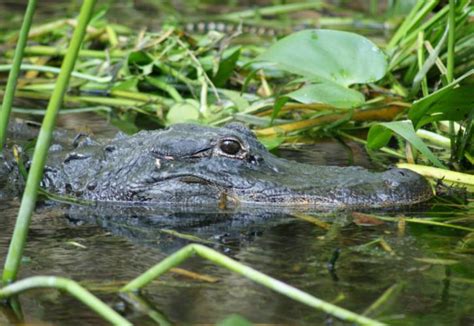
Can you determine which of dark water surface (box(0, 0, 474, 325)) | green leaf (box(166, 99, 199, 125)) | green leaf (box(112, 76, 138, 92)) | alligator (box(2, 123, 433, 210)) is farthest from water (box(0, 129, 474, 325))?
green leaf (box(112, 76, 138, 92))

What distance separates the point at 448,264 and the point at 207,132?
1.70 meters

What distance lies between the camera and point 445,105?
5.45 metres

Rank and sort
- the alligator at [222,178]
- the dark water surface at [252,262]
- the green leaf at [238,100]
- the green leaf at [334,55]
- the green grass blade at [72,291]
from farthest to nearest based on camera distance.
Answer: the green leaf at [238,100] < the green leaf at [334,55] < the alligator at [222,178] < the dark water surface at [252,262] < the green grass blade at [72,291]

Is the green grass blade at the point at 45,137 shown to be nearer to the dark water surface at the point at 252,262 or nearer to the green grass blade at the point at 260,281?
the dark water surface at the point at 252,262

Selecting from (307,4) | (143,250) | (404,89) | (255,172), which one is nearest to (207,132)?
(255,172)

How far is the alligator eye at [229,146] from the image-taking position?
5.29 metres

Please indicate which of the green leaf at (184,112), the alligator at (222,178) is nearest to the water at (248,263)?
the alligator at (222,178)

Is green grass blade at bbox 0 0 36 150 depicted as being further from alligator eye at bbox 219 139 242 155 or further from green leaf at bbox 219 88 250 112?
green leaf at bbox 219 88 250 112

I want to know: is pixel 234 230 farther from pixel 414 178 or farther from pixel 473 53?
pixel 473 53

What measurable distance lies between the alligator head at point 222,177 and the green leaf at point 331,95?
38cm

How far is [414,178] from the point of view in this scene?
521cm

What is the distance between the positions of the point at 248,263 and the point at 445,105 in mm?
1817

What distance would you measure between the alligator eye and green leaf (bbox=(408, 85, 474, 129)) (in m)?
0.91

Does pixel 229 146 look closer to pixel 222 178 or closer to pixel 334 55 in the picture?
pixel 222 178
